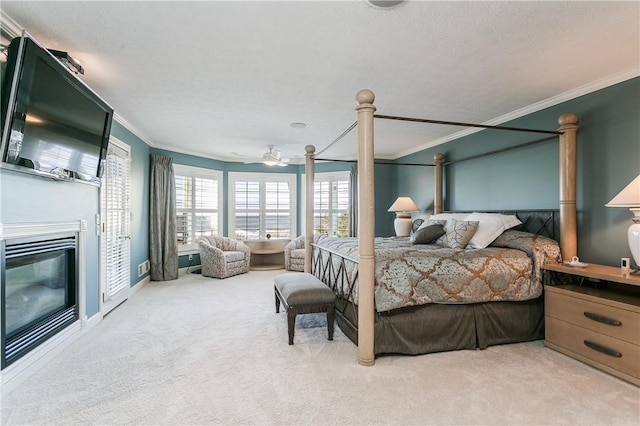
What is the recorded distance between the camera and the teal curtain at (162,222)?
5551 millimetres

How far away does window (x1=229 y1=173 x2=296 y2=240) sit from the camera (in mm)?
7352

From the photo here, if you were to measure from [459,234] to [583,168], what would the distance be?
1321 mm

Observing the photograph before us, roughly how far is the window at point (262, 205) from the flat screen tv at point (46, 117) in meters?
4.23

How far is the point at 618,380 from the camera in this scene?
230cm

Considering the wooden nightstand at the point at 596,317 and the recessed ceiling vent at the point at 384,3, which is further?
the wooden nightstand at the point at 596,317

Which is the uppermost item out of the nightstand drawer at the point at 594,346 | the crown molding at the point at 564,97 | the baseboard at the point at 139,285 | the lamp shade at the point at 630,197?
the crown molding at the point at 564,97

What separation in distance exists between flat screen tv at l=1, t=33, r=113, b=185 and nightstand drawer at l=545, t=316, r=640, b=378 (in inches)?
171

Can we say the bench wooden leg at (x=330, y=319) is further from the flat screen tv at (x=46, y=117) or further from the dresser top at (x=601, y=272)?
the flat screen tv at (x=46, y=117)

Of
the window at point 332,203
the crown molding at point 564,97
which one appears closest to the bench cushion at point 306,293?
the crown molding at point 564,97

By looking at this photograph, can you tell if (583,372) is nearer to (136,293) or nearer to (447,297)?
(447,297)

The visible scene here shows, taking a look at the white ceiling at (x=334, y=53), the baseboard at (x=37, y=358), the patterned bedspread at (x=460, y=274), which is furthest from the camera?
the patterned bedspread at (x=460, y=274)

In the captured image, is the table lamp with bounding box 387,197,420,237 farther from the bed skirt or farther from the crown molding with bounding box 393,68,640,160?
the bed skirt

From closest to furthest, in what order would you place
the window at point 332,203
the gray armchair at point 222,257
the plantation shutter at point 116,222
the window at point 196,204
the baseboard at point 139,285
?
1. the plantation shutter at point 116,222
2. the baseboard at point 139,285
3. the gray armchair at point 222,257
4. the window at point 196,204
5. the window at point 332,203

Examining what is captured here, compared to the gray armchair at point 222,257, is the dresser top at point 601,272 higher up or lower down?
higher up
